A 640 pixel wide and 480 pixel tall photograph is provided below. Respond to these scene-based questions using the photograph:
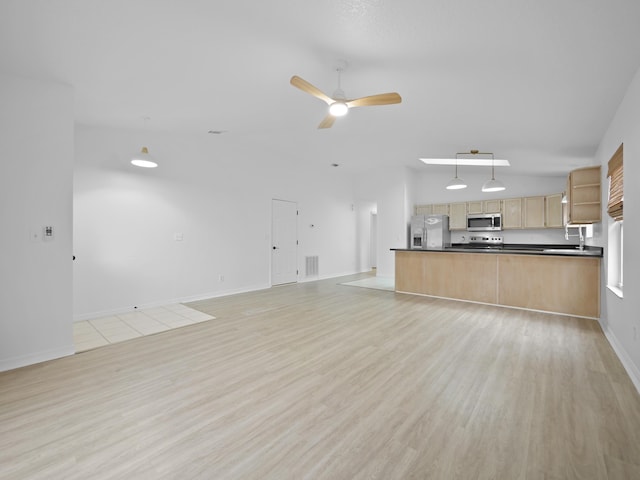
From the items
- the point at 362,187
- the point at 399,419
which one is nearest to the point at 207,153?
the point at 362,187

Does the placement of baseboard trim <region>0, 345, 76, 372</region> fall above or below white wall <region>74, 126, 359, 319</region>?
below

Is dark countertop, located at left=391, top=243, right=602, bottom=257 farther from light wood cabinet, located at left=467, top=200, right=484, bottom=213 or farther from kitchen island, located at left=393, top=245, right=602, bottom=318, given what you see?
light wood cabinet, located at left=467, top=200, right=484, bottom=213

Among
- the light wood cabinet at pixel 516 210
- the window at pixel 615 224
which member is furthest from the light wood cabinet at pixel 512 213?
the window at pixel 615 224

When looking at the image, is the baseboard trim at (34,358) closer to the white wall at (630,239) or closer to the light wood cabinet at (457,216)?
the white wall at (630,239)

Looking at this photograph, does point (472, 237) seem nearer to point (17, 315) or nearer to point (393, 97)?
point (393, 97)

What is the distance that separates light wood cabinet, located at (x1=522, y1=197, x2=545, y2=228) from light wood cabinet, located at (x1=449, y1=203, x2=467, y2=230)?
1.29 m

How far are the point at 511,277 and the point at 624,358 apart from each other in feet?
7.34

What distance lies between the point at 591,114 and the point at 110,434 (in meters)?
5.17

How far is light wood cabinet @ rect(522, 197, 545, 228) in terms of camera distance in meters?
6.77

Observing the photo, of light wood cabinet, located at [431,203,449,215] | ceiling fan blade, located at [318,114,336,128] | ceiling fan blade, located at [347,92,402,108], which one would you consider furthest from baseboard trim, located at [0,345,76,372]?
light wood cabinet, located at [431,203,449,215]

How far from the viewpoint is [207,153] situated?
5.69 meters

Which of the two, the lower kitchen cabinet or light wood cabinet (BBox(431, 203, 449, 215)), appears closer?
the lower kitchen cabinet

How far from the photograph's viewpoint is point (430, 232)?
25.7 ft

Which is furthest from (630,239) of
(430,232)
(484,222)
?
(430,232)
